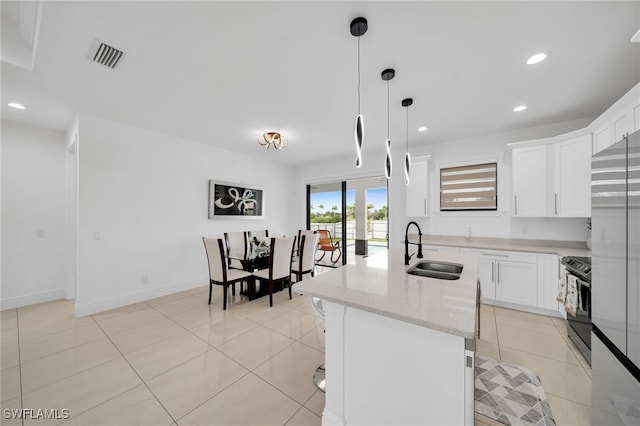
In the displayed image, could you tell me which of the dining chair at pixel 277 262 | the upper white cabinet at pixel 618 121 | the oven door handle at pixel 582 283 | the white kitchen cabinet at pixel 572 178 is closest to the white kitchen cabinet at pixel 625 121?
the upper white cabinet at pixel 618 121

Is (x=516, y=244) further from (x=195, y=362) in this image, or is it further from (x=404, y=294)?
(x=195, y=362)

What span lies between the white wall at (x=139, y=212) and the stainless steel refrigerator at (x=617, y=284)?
477cm

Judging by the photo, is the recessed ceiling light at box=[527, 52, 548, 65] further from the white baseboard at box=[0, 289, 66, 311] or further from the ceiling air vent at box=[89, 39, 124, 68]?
the white baseboard at box=[0, 289, 66, 311]

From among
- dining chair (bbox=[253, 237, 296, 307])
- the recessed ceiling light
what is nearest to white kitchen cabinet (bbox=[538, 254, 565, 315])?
the recessed ceiling light

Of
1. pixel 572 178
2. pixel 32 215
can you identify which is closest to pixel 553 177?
pixel 572 178

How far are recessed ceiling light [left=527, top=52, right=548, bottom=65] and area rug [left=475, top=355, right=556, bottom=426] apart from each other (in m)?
2.67

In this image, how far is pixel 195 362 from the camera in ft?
7.00

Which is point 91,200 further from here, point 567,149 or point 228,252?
point 567,149

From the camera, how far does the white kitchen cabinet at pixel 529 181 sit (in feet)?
10.6

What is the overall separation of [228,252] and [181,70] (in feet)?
8.83

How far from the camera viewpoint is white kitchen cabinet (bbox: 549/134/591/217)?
9.27ft

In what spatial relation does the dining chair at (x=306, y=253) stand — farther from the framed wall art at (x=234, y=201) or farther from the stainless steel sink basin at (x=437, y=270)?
the stainless steel sink basin at (x=437, y=270)

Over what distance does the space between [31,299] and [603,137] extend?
7545 millimetres

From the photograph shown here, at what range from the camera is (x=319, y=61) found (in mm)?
2010
